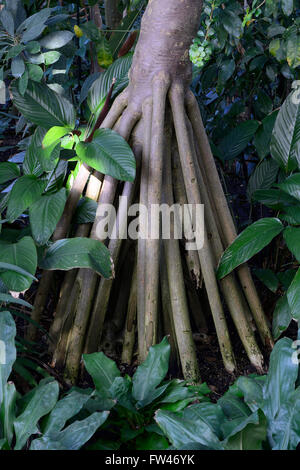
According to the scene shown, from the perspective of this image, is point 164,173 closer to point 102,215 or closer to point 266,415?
point 102,215

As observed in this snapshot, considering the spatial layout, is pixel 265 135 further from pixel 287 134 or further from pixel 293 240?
pixel 293 240

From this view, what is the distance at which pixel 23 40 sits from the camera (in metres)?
2.46

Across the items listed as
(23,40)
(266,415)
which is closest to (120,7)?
(23,40)

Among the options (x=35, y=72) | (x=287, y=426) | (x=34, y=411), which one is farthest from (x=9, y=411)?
(x=35, y=72)

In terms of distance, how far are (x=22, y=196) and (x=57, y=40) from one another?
81 centimetres

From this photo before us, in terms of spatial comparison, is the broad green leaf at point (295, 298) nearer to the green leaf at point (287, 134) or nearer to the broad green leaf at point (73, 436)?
the green leaf at point (287, 134)

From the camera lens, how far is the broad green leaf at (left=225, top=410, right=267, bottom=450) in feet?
5.33

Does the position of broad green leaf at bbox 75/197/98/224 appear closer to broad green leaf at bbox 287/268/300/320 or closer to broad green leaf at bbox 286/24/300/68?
broad green leaf at bbox 287/268/300/320

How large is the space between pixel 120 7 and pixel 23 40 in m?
1.10

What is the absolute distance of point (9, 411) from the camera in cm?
185

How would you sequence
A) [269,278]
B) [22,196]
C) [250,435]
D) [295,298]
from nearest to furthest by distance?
[250,435] → [295,298] → [22,196] → [269,278]

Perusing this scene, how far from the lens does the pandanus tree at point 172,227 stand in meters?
2.44

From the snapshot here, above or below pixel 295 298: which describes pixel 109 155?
→ above

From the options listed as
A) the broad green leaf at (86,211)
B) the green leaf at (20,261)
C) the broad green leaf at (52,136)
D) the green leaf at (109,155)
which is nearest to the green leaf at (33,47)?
the broad green leaf at (52,136)
